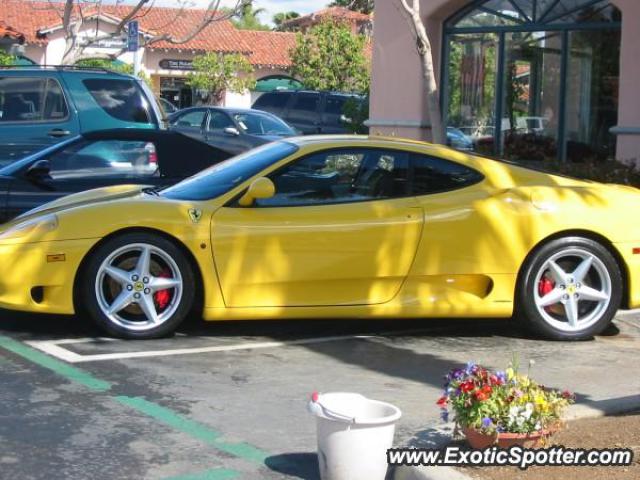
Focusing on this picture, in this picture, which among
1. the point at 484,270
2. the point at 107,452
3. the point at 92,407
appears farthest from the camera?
the point at 484,270

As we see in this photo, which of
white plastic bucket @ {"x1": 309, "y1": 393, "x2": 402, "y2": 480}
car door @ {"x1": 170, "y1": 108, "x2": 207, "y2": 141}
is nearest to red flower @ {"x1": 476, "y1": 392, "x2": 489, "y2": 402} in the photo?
white plastic bucket @ {"x1": 309, "y1": 393, "x2": 402, "y2": 480}

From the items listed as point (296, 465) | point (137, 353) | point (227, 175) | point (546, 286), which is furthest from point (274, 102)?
point (296, 465)

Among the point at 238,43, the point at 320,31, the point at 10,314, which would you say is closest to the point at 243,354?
the point at 10,314

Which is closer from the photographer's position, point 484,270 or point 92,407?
point 92,407

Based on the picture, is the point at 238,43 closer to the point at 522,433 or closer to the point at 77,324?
the point at 77,324

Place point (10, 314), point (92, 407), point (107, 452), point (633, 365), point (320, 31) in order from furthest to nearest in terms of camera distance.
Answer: point (320, 31) < point (10, 314) < point (633, 365) < point (92, 407) < point (107, 452)

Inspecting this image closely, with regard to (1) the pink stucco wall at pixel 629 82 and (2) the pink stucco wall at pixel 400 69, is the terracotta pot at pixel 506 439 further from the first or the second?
(2) the pink stucco wall at pixel 400 69

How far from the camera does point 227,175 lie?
25.3 feet

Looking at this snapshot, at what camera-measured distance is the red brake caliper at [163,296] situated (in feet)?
23.9

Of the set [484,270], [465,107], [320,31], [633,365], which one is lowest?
[633,365]

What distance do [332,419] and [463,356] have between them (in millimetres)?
2818

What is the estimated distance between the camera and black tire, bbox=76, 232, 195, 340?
7.17 m

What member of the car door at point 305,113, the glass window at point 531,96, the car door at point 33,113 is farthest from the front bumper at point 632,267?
the car door at point 305,113

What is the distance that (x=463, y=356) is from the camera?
7145mm
